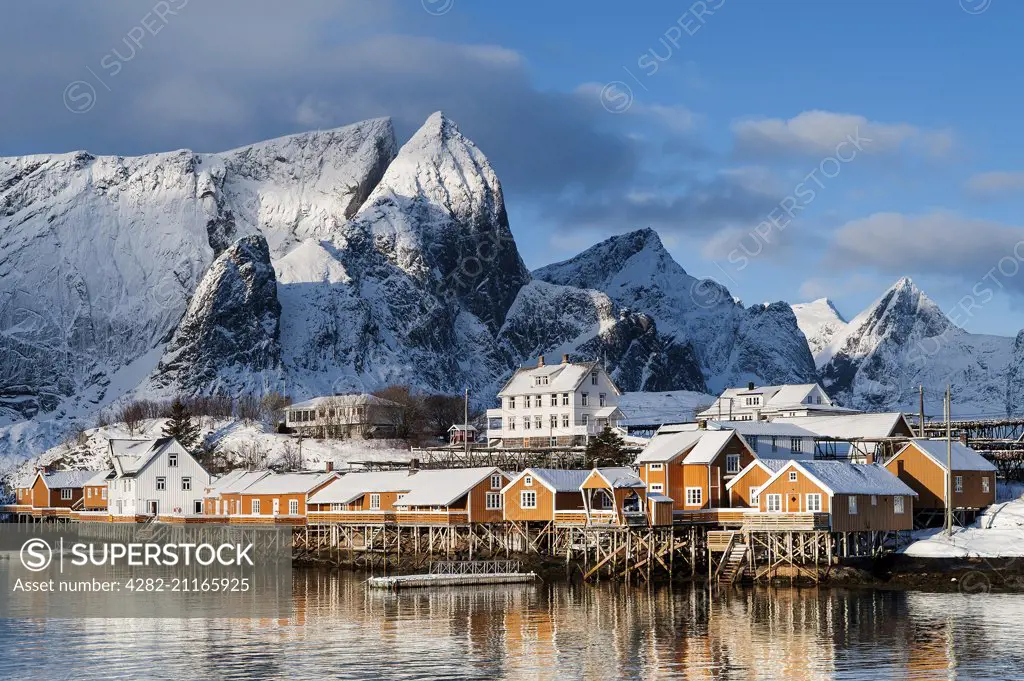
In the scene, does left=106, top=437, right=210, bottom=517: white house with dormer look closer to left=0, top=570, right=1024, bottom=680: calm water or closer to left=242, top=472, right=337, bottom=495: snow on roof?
left=242, top=472, right=337, bottom=495: snow on roof

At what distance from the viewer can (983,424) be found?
10612 cm

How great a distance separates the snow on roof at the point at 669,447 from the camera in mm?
82625

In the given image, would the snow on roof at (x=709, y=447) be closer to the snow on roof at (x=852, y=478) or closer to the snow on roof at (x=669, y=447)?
the snow on roof at (x=669, y=447)

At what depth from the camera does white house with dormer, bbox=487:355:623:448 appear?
14100 centimetres

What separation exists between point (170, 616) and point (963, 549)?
41.9 m

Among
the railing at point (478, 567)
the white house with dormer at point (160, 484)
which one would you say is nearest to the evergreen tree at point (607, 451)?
the railing at point (478, 567)

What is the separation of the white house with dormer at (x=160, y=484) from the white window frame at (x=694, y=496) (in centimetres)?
4558

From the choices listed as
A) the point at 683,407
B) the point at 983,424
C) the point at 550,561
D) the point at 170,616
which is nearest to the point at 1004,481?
the point at 983,424

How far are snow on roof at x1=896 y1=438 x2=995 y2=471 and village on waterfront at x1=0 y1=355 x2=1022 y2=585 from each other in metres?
0.16

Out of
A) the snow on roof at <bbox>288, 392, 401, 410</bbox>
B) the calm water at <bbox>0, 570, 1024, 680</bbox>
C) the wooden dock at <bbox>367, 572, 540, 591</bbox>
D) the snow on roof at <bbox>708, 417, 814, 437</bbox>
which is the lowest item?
the calm water at <bbox>0, 570, 1024, 680</bbox>

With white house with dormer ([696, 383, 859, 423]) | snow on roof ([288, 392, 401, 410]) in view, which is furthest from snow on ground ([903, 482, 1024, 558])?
snow on roof ([288, 392, 401, 410])

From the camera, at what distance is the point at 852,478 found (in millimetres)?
74562

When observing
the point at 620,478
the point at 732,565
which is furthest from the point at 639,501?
the point at 732,565

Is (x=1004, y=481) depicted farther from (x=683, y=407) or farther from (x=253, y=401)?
(x=253, y=401)
